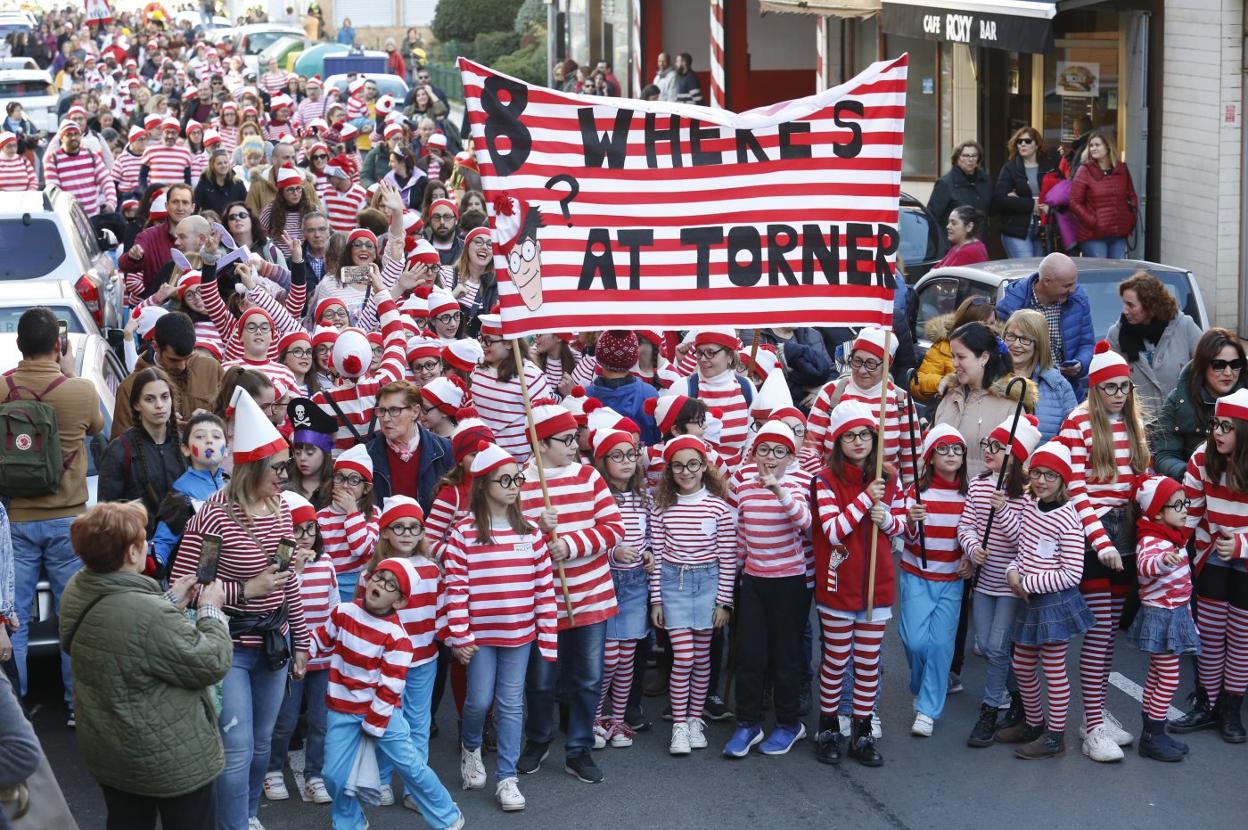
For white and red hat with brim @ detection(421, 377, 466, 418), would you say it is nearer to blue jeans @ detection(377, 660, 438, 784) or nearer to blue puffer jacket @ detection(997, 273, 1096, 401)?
blue jeans @ detection(377, 660, 438, 784)

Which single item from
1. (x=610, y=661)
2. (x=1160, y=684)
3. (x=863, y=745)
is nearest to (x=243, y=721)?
(x=610, y=661)

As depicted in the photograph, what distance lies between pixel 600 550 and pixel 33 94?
30549mm

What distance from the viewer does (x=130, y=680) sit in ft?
18.3

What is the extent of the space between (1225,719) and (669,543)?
2.62m

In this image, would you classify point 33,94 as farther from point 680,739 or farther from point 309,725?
point 680,739

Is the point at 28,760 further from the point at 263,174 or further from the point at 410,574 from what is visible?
the point at 263,174

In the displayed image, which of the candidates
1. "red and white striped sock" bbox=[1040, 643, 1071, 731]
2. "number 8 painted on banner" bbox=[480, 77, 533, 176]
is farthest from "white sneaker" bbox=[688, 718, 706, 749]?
"number 8 painted on banner" bbox=[480, 77, 533, 176]

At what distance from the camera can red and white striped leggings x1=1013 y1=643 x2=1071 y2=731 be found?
7.72m

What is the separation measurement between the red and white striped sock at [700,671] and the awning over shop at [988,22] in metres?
11.9

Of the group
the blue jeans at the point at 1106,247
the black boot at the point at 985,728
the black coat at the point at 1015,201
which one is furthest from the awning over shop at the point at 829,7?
the black boot at the point at 985,728

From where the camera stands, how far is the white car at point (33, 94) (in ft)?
111

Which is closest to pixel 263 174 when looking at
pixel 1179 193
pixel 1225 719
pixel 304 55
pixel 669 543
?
pixel 1179 193

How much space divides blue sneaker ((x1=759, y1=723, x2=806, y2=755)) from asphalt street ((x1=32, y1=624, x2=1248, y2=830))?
5 cm

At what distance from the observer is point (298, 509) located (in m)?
7.04
